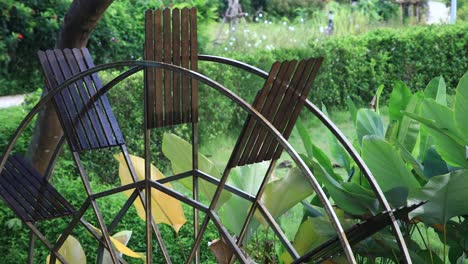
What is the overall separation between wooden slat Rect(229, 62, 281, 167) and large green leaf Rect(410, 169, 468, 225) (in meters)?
0.51

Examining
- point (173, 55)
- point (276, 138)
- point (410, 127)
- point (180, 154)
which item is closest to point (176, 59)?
point (173, 55)

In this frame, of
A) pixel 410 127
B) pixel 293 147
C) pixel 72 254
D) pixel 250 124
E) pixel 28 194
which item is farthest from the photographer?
pixel 293 147

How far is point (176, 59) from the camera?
2.48m

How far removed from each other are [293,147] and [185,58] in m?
5.28

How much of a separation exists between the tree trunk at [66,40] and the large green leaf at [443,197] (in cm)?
163

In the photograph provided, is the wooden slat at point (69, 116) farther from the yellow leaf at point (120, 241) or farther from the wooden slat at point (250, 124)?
the wooden slat at point (250, 124)

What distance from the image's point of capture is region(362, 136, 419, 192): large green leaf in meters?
2.34

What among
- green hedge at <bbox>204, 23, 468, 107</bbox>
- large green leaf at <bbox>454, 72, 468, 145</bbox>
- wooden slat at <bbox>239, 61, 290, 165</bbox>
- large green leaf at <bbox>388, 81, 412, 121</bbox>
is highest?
green hedge at <bbox>204, 23, 468, 107</bbox>

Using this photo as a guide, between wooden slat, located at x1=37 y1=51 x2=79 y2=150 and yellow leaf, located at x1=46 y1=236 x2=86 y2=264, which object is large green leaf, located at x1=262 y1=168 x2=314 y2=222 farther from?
yellow leaf, located at x1=46 y1=236 x2=86 y2=264

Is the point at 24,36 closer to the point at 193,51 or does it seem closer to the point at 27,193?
the point at 27,193

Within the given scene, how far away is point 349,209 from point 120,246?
864 mm

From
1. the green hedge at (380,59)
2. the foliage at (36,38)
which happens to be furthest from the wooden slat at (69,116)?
the foliage at (36,38)

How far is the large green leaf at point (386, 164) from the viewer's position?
234 centimetres

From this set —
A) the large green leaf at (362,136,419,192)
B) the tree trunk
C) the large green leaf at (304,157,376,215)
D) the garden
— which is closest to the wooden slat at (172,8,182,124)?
the garden
